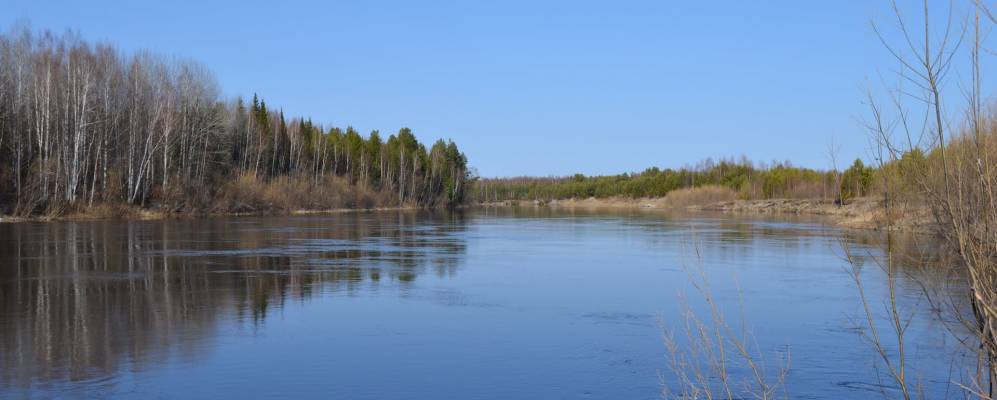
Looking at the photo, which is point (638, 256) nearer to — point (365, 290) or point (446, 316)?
point (365, 290)

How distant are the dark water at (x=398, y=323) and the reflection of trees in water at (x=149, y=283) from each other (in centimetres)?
6

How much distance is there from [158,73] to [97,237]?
2654 cm

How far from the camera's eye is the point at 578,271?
21.5 meters

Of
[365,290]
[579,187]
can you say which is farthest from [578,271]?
[579,187]

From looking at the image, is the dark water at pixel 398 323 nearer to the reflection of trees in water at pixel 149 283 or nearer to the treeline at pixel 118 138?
the reflection of trees in water at pixel 149 283

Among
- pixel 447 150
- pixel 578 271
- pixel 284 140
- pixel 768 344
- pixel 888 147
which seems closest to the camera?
pixel 888 147

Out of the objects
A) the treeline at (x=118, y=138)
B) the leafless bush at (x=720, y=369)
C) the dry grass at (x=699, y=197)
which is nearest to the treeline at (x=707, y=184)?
the dry grass at (x=699, y=197)

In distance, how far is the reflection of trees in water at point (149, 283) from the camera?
10414 millimetres

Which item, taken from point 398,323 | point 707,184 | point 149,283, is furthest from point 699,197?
point 398,323

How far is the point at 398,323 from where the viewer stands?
1301cm

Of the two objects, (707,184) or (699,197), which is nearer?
(699,197)

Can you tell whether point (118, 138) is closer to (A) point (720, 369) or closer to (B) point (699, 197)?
(A) point (720, 369)

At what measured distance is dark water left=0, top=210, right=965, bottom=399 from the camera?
919 cm

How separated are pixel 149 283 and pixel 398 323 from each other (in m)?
6.78
